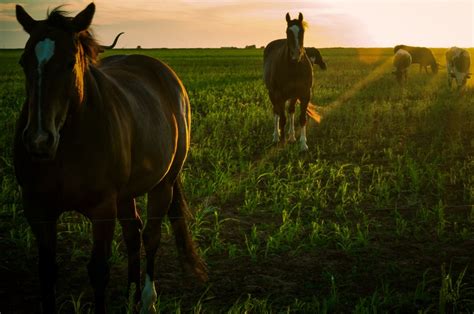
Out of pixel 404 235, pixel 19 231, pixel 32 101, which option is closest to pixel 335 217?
pixel 404 235

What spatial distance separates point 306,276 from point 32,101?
120 inches

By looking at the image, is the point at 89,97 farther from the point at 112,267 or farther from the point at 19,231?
the point at 19,231

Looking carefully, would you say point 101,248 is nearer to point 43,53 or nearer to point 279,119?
point 43,53

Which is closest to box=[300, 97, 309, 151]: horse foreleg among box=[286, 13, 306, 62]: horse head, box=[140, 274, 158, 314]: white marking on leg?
box=[286, 13, 306, 62]: horse head

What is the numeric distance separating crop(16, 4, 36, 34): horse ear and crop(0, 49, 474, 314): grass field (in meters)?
1.95

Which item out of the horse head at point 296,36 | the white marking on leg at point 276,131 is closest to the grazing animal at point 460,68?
the white marking on leg at point 276,131

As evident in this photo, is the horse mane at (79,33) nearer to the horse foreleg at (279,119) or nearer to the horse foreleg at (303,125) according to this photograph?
the horse foreleg at (303,125)

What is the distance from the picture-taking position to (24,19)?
10.8 ft

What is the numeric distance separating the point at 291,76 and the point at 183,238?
6581mm

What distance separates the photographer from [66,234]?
603 cm

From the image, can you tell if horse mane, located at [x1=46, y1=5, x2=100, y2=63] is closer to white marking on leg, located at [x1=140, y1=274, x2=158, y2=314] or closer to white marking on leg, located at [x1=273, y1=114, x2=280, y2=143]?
white marking on leg, located at [x1=140, y1=274, x2=158, y2=314]

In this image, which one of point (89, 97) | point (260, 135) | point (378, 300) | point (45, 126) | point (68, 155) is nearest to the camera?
point (45, 126)

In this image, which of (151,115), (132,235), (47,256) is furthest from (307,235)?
(47,256)

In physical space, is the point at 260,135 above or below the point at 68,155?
below
